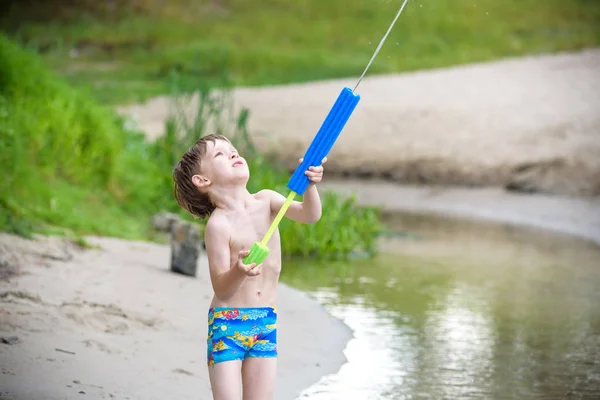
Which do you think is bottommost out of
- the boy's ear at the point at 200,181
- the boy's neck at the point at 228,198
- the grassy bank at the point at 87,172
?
the boy's neck at the point at 228,198

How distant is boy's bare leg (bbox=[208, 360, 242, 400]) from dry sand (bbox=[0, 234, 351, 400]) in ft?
2.11

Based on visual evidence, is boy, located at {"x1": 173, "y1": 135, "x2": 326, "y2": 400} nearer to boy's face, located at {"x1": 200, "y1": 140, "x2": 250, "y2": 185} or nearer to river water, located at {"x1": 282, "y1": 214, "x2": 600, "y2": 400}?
boy's face, located at {"x1": 200, "y1": 140, "x2": 250, "y2": 185}

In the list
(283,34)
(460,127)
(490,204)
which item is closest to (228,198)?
(490,204)

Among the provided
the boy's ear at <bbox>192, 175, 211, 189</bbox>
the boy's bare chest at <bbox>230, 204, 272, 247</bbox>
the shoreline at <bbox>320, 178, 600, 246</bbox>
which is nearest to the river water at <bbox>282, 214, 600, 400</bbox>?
the shoreline at <bbox>320, 178, 600, 246</bbox>

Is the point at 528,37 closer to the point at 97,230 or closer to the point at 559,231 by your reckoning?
the point at 559,231

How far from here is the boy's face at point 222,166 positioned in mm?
3549

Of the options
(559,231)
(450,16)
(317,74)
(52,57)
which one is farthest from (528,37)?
(559,231)

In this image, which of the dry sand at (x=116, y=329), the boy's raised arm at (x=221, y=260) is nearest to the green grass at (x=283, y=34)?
the dry sand at (x=116, y=329)

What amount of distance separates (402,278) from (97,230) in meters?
2.08

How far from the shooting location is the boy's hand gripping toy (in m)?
3.24

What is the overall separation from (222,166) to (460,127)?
31.3 feet

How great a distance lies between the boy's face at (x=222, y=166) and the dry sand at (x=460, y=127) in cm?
773

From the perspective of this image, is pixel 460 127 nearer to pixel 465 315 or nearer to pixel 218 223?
pixel 465 315

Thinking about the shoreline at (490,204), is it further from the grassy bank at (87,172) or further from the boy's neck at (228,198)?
the boy's neck at (228,198)
